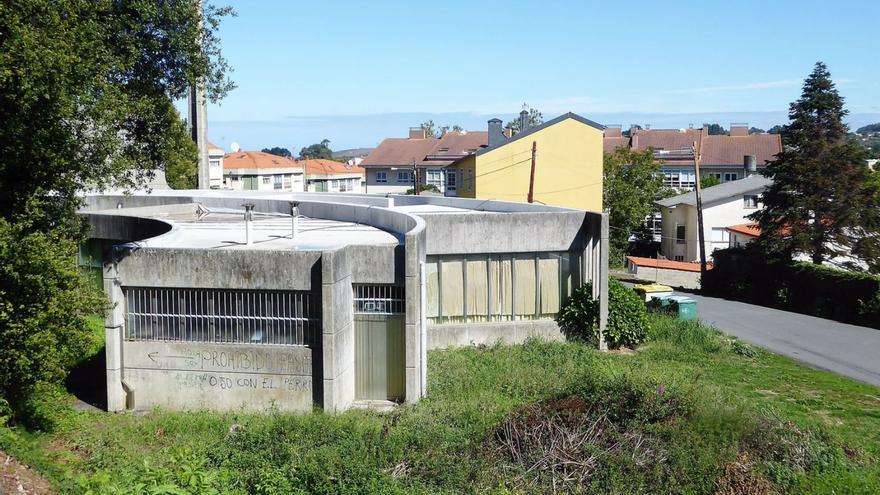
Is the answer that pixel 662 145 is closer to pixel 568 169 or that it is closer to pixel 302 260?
pixel 568 169

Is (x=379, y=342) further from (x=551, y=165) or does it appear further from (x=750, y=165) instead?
(x=750, y=165)

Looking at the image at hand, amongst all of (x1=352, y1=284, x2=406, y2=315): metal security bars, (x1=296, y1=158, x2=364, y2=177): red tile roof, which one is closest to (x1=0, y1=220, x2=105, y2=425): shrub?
(x1=352, y1=284, x2=406, y2=315): metal security bars

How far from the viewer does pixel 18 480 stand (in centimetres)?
1121

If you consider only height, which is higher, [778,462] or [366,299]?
[366,299]

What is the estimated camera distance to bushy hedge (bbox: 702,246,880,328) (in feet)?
92.9

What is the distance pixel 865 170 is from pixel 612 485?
26670 mm

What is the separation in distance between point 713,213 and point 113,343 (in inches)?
1700

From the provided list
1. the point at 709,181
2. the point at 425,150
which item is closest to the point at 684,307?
the point at 709,181

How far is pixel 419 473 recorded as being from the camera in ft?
40.8

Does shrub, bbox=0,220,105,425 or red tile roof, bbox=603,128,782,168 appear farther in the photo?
red tile roof, bbox=603,128,782,168

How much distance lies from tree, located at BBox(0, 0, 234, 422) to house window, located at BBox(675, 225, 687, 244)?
146 ft

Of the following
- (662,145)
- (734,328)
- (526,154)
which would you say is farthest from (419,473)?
(662,145)

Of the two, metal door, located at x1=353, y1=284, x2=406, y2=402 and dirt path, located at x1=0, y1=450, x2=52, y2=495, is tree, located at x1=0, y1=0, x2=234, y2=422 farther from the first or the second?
metal door, located at x1=353, y1=284, x2=406, y2=402

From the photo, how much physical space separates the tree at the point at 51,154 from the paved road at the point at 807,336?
636 inches
